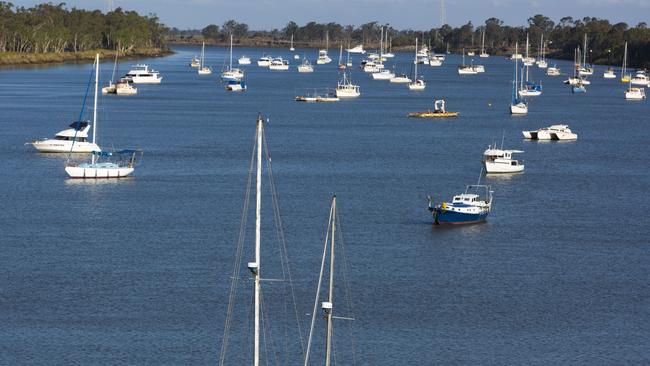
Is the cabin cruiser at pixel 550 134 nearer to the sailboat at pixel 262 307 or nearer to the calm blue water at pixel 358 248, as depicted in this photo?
the calm blue water at pixel 358 248

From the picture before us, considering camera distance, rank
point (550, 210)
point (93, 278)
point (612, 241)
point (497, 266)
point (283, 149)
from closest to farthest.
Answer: point (93, 278), point (497, 266), point (612, 241), point (550, 210), point (283, 149)

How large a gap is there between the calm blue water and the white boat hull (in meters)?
0.95

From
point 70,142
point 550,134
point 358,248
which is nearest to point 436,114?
point 550,134

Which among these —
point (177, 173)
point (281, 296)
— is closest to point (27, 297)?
point (281, 296)

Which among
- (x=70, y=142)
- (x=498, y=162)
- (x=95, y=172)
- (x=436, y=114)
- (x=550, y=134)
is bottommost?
(x=95, y=172)

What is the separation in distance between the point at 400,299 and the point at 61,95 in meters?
Answer: 123

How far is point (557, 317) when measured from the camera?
57.8 metres

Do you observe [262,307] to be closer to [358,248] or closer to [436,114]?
[358,248]

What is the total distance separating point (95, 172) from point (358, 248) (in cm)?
2881

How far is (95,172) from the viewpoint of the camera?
306 feet

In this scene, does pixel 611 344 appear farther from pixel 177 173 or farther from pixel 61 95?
pixel 61 95

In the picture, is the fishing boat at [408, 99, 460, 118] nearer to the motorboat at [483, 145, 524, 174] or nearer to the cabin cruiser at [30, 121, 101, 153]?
the motorboat at [483, 145, 524, 174]

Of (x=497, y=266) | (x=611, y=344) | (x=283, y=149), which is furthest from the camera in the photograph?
(x=283, y=149)

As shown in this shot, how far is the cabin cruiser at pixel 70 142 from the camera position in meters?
106
